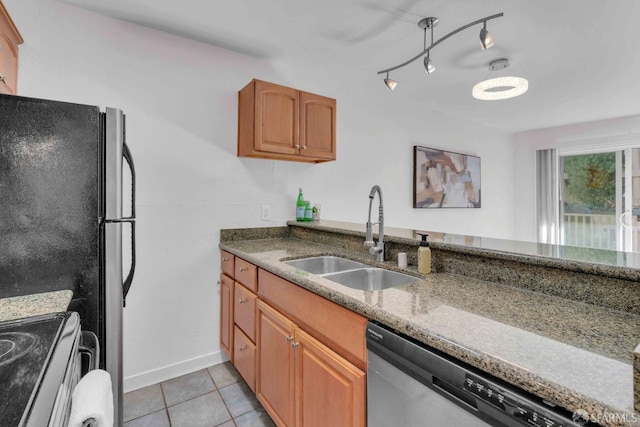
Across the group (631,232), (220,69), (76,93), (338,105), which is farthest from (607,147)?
(76,93)

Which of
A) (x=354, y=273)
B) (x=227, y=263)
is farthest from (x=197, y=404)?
(x=354, y=273)

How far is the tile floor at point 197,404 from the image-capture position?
1.73 m

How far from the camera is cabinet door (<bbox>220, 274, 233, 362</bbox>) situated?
2.15 meters

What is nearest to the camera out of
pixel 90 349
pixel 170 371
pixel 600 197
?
pixel 90 349

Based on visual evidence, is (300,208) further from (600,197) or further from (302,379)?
(600,197)

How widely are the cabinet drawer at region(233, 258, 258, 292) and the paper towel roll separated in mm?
958

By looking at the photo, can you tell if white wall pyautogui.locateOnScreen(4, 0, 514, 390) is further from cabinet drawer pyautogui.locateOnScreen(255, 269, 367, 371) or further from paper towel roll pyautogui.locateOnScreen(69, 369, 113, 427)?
paper towel roll pyautogui.locateOnScreen(69, 369, 113, 427)

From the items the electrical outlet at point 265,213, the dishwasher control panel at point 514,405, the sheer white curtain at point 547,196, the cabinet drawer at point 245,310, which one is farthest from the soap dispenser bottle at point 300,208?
the sheer white curtain at point 547,196

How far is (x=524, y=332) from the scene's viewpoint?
779 mm

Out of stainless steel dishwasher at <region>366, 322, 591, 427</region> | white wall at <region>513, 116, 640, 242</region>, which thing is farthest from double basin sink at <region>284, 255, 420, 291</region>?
white wall at <region>513, 116, 640, 242</region>

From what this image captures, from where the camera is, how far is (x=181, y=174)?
86.7 inches

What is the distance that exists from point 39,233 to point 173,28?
1.64 m

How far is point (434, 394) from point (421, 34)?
7.41 ft

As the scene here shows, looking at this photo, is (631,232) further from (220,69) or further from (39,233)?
(39,233)
